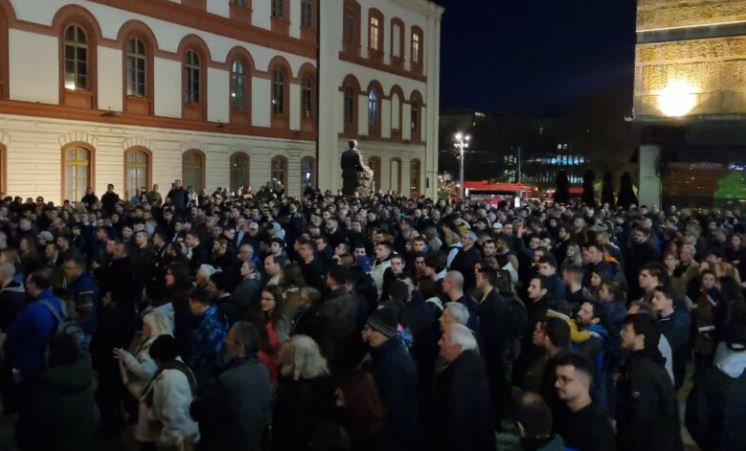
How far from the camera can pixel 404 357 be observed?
5.36 m

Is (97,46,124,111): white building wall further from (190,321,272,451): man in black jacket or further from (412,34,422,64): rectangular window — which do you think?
(190,321,272,451): man in black jacket

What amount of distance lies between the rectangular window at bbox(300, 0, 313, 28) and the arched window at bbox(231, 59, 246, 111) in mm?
5014

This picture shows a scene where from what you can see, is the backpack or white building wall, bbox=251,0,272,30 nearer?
the backpack

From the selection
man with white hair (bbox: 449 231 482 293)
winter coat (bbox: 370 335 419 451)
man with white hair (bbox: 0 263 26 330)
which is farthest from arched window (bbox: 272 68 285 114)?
winter coat (bbox: 370 335 419 451)

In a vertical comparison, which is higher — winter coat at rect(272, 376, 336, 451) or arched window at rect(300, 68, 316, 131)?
arched window at rect(300, 68, 316, 131)

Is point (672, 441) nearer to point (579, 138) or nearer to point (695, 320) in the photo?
point (695, 320)

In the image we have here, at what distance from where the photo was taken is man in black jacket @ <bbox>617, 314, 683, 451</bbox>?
4.88 m

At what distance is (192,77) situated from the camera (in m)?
30.7

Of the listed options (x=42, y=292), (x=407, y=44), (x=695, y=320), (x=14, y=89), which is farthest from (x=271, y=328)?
(x=407, y=44)

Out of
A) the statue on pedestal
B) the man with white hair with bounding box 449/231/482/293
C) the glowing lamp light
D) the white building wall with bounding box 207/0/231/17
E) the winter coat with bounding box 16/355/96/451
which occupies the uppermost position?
the white building wall with bounding box 207/0/231/17

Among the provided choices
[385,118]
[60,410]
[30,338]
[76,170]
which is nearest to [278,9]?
[385,118]

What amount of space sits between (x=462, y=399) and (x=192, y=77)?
91.1ft

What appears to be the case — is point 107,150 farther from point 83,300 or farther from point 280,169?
point 83,300

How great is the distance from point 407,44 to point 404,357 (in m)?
41.1
